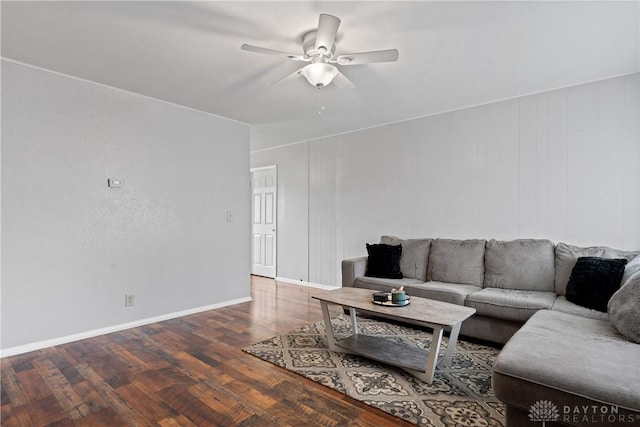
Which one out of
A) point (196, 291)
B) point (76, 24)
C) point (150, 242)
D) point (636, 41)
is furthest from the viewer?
point (196, 291)

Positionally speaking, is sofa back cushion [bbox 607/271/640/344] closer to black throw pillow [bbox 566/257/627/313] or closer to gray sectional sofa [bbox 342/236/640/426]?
gray sectional sofa [bbox 342/236/640/426]

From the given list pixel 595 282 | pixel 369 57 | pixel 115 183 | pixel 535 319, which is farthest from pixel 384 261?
pixel 115 183

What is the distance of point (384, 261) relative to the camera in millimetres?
3852

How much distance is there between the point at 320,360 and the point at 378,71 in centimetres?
259

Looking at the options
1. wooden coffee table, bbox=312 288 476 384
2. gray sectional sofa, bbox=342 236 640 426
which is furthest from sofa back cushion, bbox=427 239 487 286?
wooden coffee table, bbox=312 288 476 384

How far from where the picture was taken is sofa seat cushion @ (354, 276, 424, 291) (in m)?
3.53

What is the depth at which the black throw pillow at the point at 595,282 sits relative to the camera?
8.23 ft

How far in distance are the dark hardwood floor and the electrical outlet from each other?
0.92ft

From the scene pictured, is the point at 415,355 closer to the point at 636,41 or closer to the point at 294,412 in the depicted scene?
the point at 294,412

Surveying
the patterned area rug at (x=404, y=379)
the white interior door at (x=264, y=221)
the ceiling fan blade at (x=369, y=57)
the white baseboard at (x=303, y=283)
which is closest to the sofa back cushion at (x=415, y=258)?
the patterned area rug at (x=404, y=379)

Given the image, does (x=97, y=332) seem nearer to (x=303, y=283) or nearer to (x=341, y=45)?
(x=303, y=283)

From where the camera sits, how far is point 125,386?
2213 millimetres

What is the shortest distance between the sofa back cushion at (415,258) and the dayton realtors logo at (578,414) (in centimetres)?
236

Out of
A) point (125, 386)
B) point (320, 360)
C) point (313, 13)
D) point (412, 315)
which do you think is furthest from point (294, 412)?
point (313, 13)
